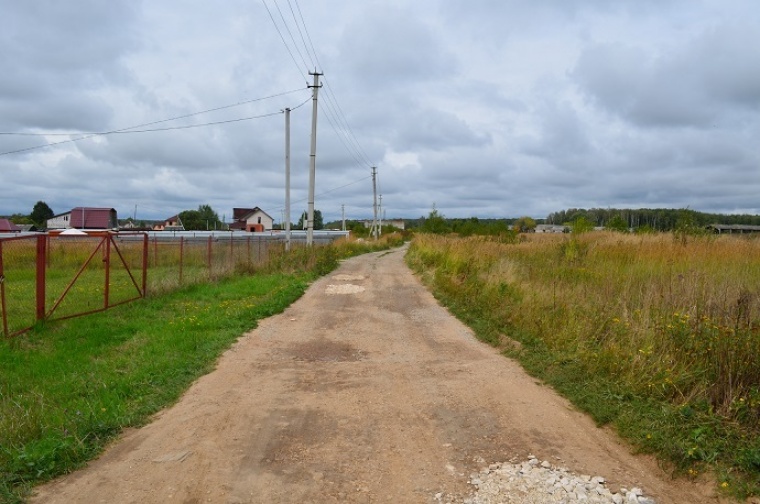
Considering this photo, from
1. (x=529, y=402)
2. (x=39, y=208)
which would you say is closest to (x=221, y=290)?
(x=529, y=402)

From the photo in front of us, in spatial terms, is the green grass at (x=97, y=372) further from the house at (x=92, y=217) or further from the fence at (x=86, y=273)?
the house at (x=92, y=217)

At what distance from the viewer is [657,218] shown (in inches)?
1400

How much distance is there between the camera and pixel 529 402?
6.00 metres

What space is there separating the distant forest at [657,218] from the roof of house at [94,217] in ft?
177

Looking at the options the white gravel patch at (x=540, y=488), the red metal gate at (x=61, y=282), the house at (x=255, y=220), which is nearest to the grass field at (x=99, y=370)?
the red metal gate at (x=61, y=282)

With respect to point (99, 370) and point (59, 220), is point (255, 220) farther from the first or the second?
point (99, 370)

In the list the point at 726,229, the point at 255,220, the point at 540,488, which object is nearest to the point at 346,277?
the point at 726,229

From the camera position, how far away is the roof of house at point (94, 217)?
224 ft

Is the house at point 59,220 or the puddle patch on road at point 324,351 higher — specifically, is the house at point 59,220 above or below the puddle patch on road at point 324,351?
above

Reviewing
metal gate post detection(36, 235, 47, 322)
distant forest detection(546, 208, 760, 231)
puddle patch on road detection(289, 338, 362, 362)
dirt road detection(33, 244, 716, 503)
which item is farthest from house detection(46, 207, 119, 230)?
dirt road detection(33, 244, 716, 503)

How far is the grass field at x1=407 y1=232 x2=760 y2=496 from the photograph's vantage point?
15.4ft

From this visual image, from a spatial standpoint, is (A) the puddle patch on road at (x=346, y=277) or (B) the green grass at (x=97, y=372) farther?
(A) the puddle patch on road at (x=346, y=277)

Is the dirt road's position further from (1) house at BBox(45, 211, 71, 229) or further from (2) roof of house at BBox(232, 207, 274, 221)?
(2) roof of house at BBox(232, 207, 274, 221)

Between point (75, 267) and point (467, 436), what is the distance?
2067cm
